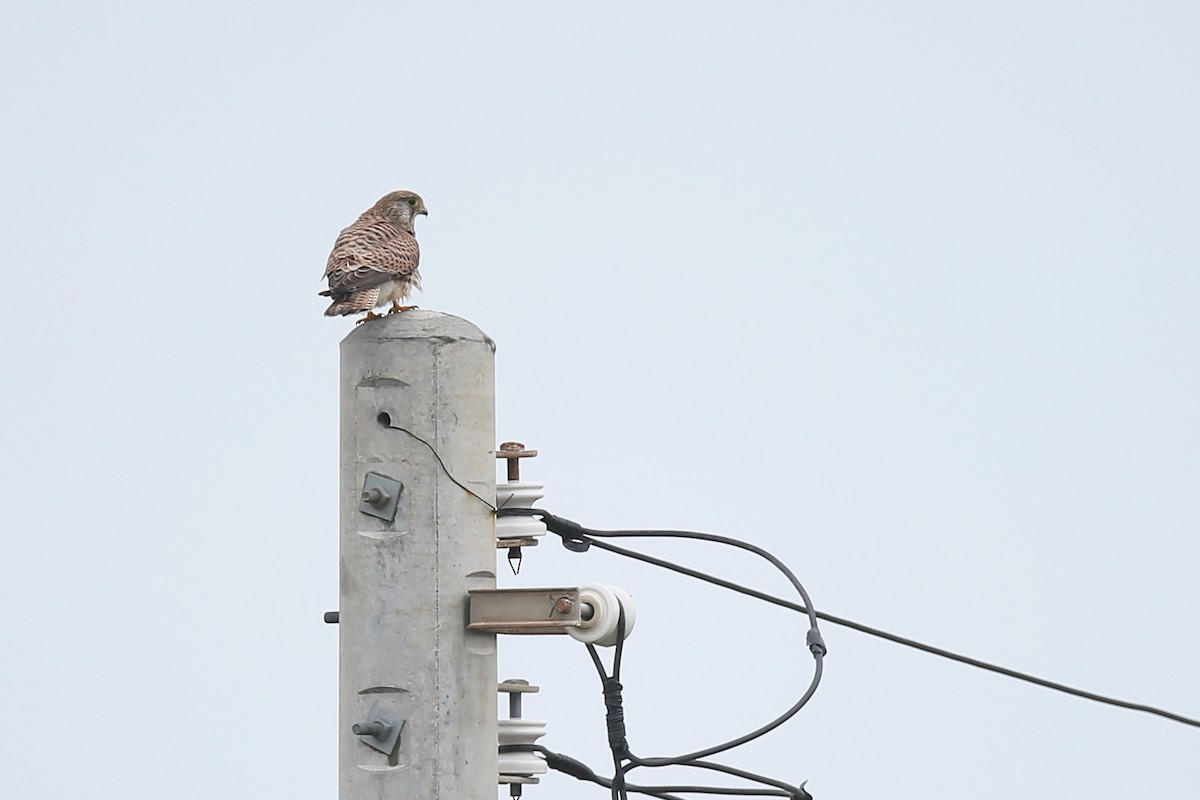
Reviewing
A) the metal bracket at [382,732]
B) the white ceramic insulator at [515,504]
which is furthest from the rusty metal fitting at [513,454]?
the metal bracket at [382,732]

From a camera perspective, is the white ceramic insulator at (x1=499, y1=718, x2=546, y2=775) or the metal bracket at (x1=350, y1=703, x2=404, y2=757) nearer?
the metal bracket at (x1=350, y1=703, x2=404, y2=757)

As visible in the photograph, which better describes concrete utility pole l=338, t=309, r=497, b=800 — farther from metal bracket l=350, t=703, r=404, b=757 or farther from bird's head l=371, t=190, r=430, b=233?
bird's head l=371, t=190, r=430, b=233

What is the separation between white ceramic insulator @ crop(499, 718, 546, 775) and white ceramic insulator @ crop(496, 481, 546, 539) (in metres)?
0.56

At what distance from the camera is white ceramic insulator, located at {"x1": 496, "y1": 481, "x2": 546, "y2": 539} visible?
17.5ft

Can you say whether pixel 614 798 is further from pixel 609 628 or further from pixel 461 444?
pixel 461 444

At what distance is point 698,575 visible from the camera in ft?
19.4

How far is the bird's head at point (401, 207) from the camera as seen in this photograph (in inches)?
231

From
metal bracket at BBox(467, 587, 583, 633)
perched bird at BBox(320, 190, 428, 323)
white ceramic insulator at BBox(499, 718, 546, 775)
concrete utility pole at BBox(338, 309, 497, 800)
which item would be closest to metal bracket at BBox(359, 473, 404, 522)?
concrete utility pole at BBox(338, 309, 497, 800)

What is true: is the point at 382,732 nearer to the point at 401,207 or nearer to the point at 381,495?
the point at 381,495

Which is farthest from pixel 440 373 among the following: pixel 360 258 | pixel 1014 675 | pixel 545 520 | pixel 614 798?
pixel 1014 675

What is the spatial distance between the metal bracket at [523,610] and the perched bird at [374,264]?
888 millimetres

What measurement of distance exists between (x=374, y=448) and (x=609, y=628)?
849 mm

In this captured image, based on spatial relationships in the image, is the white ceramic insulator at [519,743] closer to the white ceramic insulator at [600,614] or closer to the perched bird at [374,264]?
the white ceramic insulator at [600,614]

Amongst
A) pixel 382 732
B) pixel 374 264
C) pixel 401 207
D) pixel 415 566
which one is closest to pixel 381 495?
pixel 415 566
